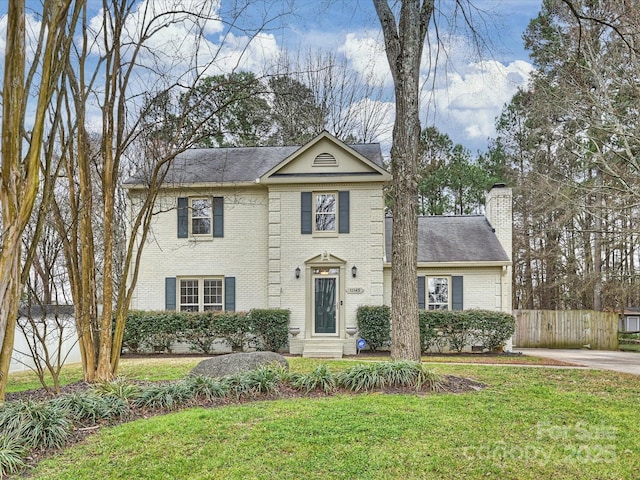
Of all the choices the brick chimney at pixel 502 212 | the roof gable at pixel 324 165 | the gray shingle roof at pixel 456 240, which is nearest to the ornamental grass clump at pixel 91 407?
the roof gable at pixel 324 165

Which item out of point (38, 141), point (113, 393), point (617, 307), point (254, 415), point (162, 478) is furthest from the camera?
point (617, 307)

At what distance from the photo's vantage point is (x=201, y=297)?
16.6 meters

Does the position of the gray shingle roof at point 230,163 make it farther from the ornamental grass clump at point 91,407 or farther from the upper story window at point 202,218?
the ornamental grass clump at point 91,407

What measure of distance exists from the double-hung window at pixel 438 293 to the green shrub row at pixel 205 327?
4.87 m

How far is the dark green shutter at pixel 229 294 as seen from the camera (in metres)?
16.5

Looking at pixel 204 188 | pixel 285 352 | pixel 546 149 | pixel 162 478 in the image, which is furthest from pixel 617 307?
pixel 162 478

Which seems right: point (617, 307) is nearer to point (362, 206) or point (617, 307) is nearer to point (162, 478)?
point (362, 206)

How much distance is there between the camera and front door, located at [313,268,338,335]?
1590 cm

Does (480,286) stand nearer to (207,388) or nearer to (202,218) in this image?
(202,218)

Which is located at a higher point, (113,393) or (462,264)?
(462,264)

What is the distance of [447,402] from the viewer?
266 inches

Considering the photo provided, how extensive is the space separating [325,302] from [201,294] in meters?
4.10

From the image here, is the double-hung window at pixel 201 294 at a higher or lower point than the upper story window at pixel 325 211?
lower

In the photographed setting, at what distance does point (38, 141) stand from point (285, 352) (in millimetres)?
11749
